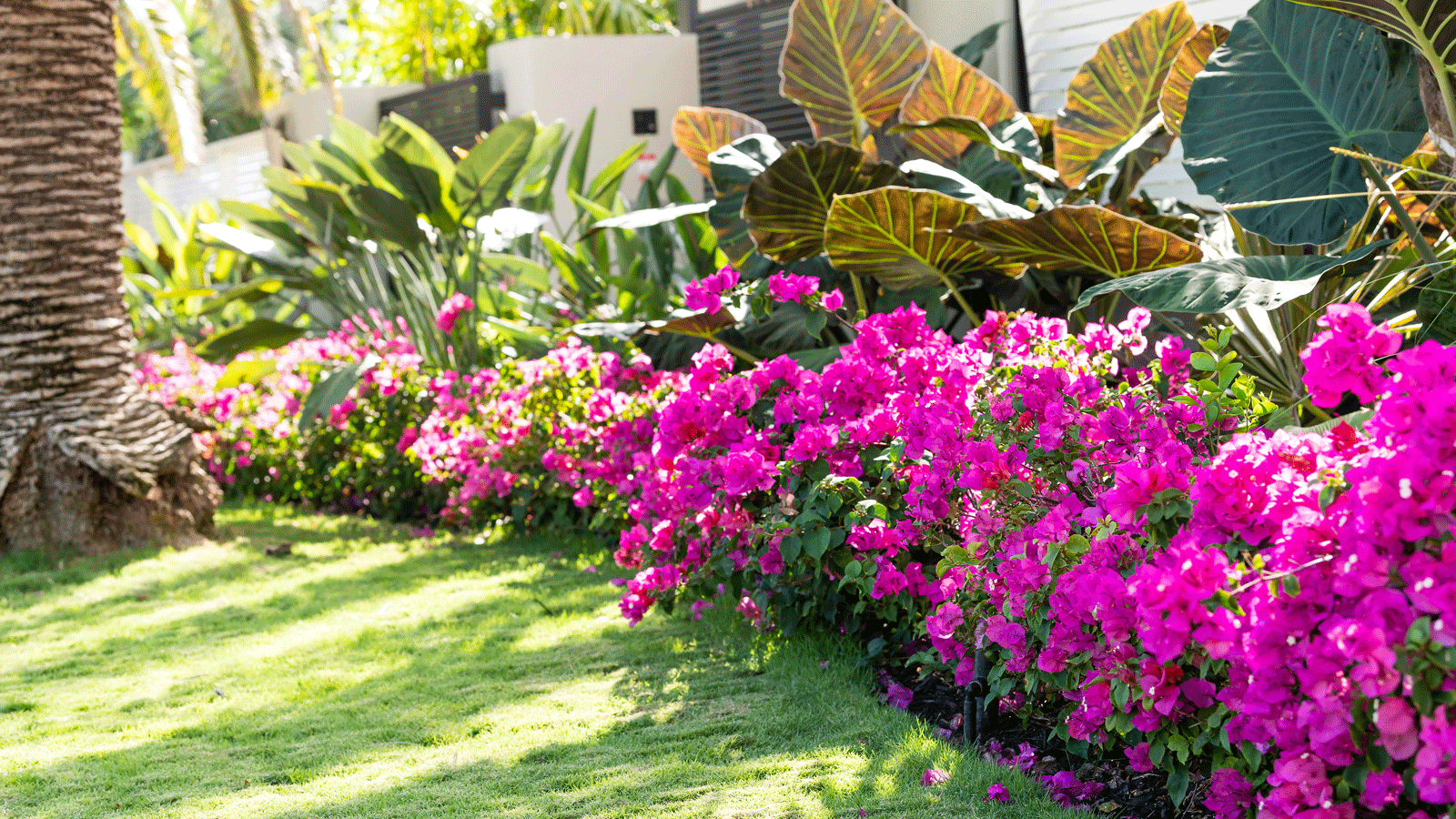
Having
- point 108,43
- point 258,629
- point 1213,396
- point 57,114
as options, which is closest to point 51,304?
point 57,114

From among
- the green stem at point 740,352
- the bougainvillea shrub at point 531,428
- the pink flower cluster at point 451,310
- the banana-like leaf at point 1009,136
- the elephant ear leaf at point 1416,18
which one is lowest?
the bougainvillea shrub at point 531,428

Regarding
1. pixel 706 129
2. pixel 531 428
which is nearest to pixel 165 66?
pixel 706 129

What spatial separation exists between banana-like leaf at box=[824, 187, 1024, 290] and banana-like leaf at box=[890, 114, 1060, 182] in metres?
0.53

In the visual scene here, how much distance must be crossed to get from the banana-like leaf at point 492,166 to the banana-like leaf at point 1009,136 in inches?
90.8

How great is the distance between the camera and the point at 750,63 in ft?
29.4

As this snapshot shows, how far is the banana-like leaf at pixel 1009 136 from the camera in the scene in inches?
174

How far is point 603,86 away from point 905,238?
8.00m

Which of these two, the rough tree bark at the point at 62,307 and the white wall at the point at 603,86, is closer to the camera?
the rough tree bark at the point at 62,307

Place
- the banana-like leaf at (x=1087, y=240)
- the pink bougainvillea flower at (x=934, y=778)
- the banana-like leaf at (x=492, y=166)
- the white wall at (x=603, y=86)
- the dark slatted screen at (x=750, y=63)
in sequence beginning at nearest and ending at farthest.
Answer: the pink bougainvillea flower at (x=934, y=778) < the banana-like leaf at (x=1087, y=240) < the banana-like leaf at (x=492, y=166) < the dark slatted screen at (x=750, y=63) < the white wall at (x=603, y=86)

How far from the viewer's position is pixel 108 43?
19.3 ft

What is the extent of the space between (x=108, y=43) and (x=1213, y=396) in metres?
5.58

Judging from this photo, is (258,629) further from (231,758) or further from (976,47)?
(976,47)

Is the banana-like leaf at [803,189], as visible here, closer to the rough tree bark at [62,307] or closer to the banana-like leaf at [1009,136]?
the banana-like leaf at [1009,136]

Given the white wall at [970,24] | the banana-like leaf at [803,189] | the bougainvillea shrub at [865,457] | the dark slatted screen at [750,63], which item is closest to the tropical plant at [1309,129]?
the bougainvillea shrub at [865,457]
